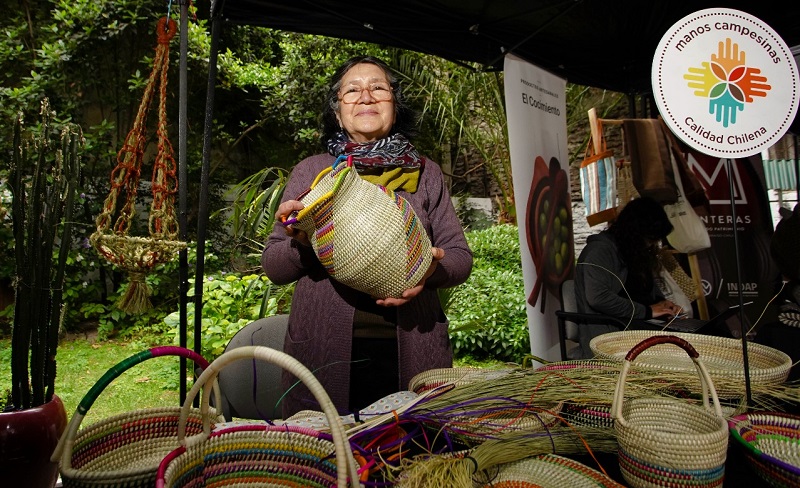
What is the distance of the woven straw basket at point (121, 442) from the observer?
79 centimetres

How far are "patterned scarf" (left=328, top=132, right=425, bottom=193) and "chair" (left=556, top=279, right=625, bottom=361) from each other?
167 cm

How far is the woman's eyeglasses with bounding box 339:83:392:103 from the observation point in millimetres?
1642

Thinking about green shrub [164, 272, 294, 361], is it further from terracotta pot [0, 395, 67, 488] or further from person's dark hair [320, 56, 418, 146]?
terracotta pot [0, 395, 67, 488]

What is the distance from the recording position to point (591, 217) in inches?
135

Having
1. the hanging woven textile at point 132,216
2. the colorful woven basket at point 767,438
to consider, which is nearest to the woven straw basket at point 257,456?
the colorful woven basket at point 767,438

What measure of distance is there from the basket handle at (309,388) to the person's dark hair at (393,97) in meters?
1.08

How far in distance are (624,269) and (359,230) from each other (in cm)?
238

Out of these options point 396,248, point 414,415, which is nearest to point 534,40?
point 396,248

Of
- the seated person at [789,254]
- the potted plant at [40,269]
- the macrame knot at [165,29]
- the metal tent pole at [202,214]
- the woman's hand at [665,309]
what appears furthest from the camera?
the woman's hand at [665,309]

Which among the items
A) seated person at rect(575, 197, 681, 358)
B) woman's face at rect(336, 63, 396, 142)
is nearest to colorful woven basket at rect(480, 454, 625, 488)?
woman's face at rect(336, 63, 396, 142)

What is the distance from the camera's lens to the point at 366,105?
1635 millimetres

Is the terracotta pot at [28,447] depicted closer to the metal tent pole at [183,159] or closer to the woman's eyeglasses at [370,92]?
the metal tent pole at [183,159]

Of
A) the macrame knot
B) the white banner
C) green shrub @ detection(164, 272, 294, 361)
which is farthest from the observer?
green shrub @ detection(164, 272, 294, 361)

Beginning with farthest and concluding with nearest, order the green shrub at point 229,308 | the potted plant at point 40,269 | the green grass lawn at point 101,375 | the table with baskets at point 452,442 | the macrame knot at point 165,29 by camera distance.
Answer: the green grass lawn at point 101,375 → the green shrub at point 229,308 → the macrame knot at point 165,29 → the potted plant at point 40,269 → the table with baskets at point 452,442
